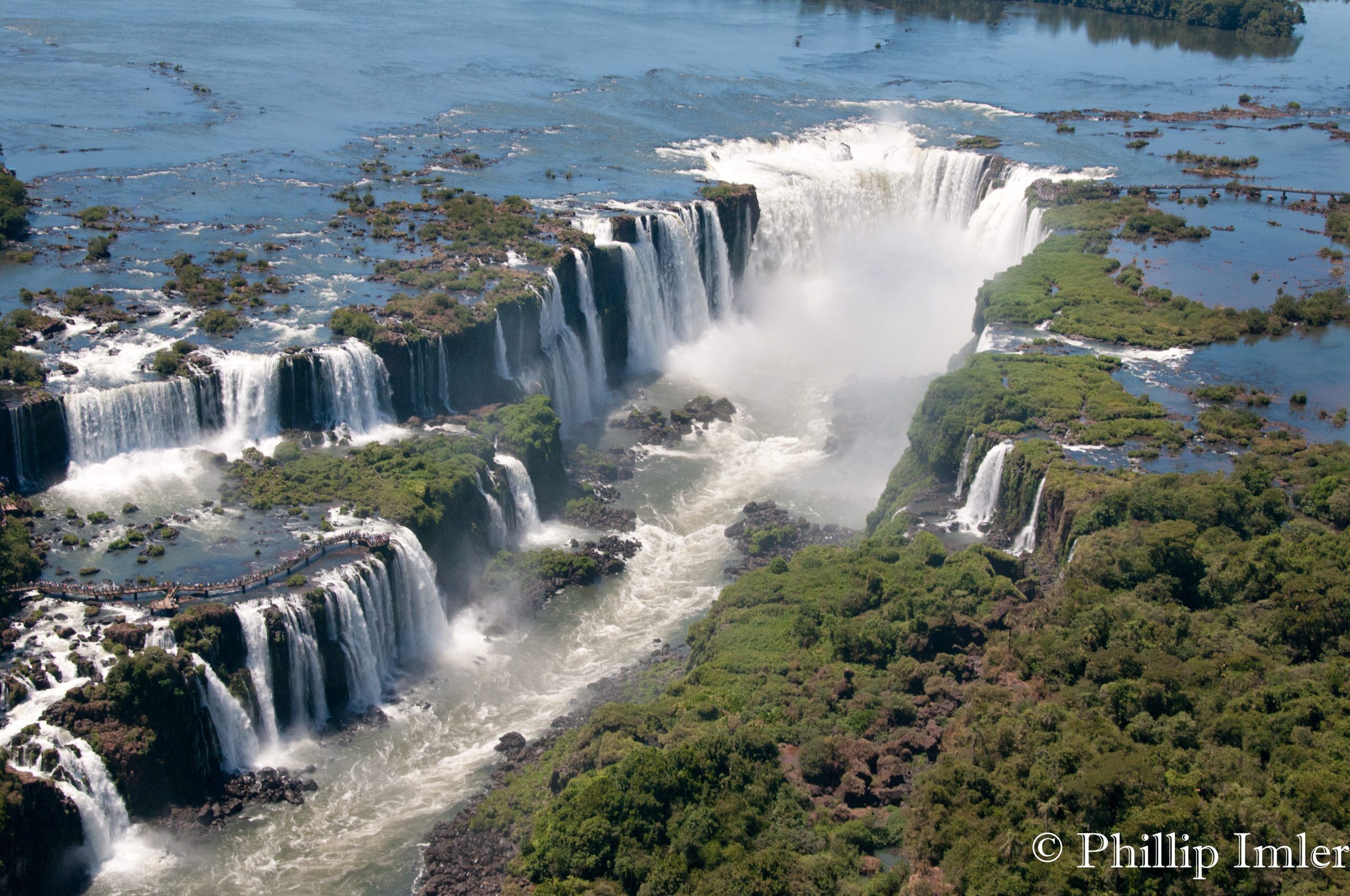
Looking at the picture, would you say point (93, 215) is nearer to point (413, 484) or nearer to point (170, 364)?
point (170, 364)

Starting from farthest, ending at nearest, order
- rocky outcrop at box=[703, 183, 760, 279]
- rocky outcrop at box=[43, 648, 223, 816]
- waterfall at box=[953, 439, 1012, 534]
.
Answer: rocky outcrop at box=[703, 183, 760, 279]
waterfall at box=[953, 439, 1012, 534]
rocky outcrop at box=[43, 648, 223, 816]

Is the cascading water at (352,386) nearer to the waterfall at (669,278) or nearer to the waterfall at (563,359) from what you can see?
the waterfall at (563,359)

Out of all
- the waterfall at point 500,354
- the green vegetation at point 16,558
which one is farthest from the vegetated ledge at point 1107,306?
the green vegetation at point 16,558

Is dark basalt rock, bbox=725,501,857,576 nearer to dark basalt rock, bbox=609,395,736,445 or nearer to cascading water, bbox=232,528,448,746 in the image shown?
dark basalt rock, bbox=609,395,736,445

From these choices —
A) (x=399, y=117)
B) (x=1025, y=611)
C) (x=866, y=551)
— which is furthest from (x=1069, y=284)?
(x=399, y=117)

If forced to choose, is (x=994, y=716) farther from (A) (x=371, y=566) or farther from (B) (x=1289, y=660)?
(A) (x=371, y=566)

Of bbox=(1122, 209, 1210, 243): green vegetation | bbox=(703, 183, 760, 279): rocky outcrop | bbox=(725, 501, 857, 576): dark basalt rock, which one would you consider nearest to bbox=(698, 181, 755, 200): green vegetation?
bbox=(703, 183, 760, 279): rocky outcrop

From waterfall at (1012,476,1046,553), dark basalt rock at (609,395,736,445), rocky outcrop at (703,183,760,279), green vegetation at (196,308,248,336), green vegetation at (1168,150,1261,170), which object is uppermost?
green vegetation at (1168,150,1261,170)
